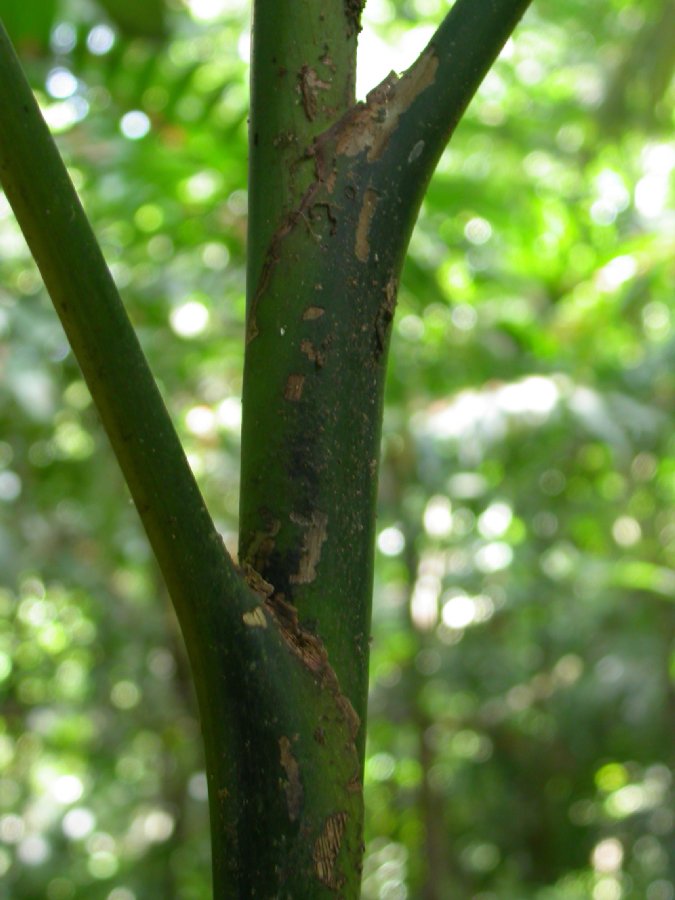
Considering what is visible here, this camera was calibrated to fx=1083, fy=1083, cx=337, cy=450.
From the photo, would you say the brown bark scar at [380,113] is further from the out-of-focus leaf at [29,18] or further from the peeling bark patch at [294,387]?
the out-of-focus leaf at [29,18]

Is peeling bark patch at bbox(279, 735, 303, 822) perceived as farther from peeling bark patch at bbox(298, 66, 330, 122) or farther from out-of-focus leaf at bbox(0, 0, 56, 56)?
out-of-focus leaf at bbox(0, 0, 56, 56)

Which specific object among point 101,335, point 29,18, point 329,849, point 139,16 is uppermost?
point 139,16

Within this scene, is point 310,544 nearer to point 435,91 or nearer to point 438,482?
point 435,91

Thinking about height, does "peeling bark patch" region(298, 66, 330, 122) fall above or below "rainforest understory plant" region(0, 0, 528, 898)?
above

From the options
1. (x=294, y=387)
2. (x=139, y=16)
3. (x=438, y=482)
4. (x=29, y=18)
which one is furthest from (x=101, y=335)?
(x=438, y=482)

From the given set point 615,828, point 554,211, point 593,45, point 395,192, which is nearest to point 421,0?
point 593,45

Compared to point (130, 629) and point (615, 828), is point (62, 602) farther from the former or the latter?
point (615, 828)

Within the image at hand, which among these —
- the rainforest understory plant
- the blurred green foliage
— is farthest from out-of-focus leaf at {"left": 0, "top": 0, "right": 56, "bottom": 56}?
the rainforest understory plant
